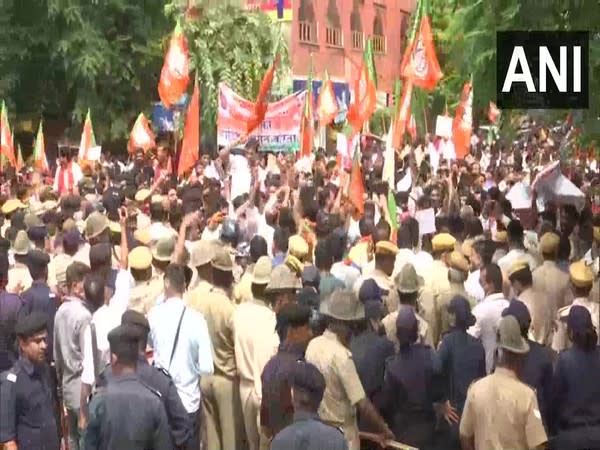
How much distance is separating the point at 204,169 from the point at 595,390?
14301 mm

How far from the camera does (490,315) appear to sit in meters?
8.42

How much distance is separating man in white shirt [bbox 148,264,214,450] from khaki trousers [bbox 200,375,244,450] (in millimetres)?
514

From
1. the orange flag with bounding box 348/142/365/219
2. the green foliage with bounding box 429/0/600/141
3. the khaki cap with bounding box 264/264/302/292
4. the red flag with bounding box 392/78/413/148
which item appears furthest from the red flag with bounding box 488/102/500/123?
the khaki cap with bounding box 264/264/302/292

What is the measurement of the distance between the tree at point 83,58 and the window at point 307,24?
35.8 ft

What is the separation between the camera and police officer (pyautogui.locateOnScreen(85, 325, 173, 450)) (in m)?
6.07

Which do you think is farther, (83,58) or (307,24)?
(307,24)

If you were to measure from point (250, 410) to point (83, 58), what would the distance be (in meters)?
28.9

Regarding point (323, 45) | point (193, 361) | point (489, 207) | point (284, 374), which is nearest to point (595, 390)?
point (284, 374)

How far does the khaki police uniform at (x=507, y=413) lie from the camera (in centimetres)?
646

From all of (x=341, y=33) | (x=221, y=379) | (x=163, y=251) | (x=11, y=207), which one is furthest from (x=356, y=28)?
(x=221, y=379)

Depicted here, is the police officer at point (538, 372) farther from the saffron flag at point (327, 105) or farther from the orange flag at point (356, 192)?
the saffron flag at point (327, 105)

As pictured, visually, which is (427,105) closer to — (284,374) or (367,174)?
(367,174)

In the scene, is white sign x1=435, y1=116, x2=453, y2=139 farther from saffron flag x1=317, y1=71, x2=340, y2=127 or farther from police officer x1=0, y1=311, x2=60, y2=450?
police officer x1=0, y1=311, x2=60, y2=450

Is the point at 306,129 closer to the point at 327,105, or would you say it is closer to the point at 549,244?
the point at 327,105
